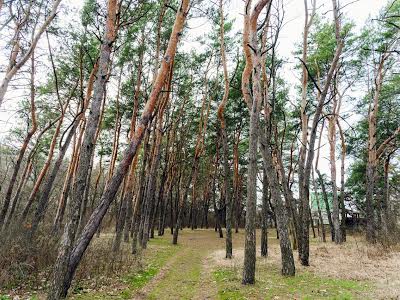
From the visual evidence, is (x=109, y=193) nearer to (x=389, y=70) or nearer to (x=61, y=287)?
(x=61, y=287)

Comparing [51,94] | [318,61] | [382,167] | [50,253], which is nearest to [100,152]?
[51,94]

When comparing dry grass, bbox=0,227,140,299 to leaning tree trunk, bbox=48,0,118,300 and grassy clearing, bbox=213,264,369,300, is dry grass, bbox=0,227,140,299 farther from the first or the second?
grassy clearing, bbox=213,264,369,300

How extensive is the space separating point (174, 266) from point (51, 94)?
36.1 ft

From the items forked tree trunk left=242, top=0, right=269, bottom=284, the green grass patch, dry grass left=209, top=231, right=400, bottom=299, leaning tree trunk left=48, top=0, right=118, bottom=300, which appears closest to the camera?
leaning tree trunk left=48, top=0, right=118, bottom=300

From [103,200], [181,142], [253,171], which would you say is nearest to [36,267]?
[103,200]

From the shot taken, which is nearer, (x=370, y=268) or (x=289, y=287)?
(x=289, y=287)

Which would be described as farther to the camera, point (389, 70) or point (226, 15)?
point (389, 70)

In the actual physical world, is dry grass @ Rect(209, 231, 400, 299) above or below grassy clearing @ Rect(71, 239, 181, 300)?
above

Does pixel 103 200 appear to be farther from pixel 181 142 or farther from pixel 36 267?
pixel 181 142

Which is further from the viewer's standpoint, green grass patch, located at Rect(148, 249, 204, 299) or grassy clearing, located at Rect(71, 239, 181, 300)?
green grass patch, located at Rect(148, 249, 204, 299)

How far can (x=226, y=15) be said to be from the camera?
49.8 ft

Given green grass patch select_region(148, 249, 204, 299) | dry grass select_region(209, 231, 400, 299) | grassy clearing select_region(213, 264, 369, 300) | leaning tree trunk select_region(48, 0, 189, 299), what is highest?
leaning tree trunk select_region(48, 0, 189, 299)

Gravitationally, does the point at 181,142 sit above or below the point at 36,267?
above

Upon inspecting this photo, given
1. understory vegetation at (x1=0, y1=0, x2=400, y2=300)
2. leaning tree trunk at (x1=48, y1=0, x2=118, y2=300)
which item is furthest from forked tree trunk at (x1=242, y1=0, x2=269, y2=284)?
leaning tree trunk at (x1=48, y1=0, x2=118, y2=300)
